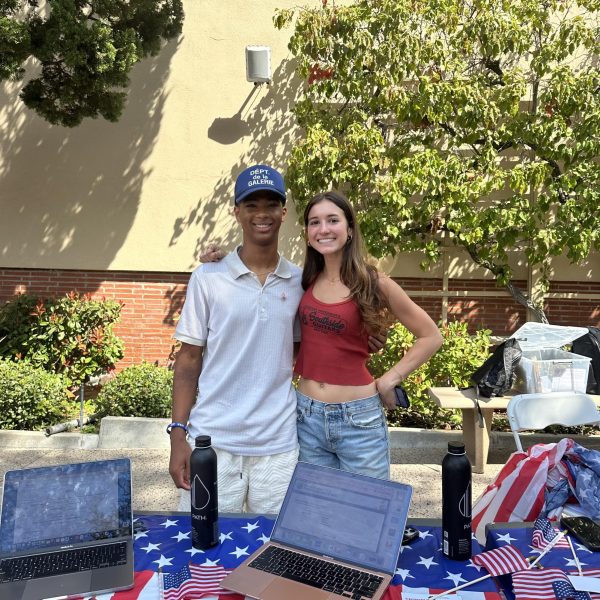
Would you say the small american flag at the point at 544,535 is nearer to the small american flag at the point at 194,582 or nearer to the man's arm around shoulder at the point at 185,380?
the small american flag at the point at 194,582

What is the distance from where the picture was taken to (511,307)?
7.36 m

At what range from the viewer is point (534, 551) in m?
1.84

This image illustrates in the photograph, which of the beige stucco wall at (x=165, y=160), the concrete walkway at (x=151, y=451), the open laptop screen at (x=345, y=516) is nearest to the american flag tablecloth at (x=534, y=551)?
the open laptop screen at (x=345, y=516)

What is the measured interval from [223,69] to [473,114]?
10.4 ft

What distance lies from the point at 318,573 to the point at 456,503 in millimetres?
463

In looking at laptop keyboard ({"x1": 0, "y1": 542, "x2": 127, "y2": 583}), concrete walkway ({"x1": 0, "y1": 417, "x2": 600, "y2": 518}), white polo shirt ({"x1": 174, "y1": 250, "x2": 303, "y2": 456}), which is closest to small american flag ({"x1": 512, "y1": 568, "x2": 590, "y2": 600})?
white polo shirt ({"x1": 174, "y1": 250, "x2": 303, "y2": 456})

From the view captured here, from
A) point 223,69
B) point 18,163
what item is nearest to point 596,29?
point 223,69

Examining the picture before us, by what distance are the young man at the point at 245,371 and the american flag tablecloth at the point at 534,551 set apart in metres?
0.84

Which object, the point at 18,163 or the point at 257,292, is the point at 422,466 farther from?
the point at 18,163

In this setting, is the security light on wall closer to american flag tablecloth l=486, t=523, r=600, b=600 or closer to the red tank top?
the red tank top

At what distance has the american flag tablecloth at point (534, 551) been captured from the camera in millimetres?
1729

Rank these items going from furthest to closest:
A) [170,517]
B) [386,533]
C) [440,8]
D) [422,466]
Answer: [440,8], [422,466], [170,517], [386,533]

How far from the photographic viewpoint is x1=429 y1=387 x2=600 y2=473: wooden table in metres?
5.08

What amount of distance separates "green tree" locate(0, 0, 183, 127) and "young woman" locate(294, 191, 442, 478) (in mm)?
4133
